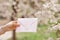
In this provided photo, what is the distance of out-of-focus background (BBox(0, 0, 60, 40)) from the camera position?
148 cm

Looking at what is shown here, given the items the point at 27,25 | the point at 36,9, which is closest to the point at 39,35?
the point at 27,25

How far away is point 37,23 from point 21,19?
0.17 metres

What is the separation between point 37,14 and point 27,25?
0.51 feet

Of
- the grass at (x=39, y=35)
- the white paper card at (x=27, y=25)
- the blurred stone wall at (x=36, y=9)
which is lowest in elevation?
the grass at (x=39, y=35)

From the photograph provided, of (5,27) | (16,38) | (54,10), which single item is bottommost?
(16,38)

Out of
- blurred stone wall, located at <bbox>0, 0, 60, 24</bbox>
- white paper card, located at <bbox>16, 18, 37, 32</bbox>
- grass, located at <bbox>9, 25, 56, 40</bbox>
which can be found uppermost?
blurred stone wall, located at <bbox>0, 0, 60, 24</bbox>

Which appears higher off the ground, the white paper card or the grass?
the white paper card

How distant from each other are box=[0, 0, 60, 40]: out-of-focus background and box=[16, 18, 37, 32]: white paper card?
0.12 feet

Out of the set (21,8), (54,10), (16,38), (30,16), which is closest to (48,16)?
(54,10)

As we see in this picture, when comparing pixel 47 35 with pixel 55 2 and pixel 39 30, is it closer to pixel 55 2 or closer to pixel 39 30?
pixel 39 30

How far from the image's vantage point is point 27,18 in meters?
1.49

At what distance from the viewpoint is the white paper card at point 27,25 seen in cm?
148

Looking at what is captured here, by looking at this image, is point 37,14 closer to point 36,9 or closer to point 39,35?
point 36,9

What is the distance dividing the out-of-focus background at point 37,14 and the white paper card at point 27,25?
0.04 metres
